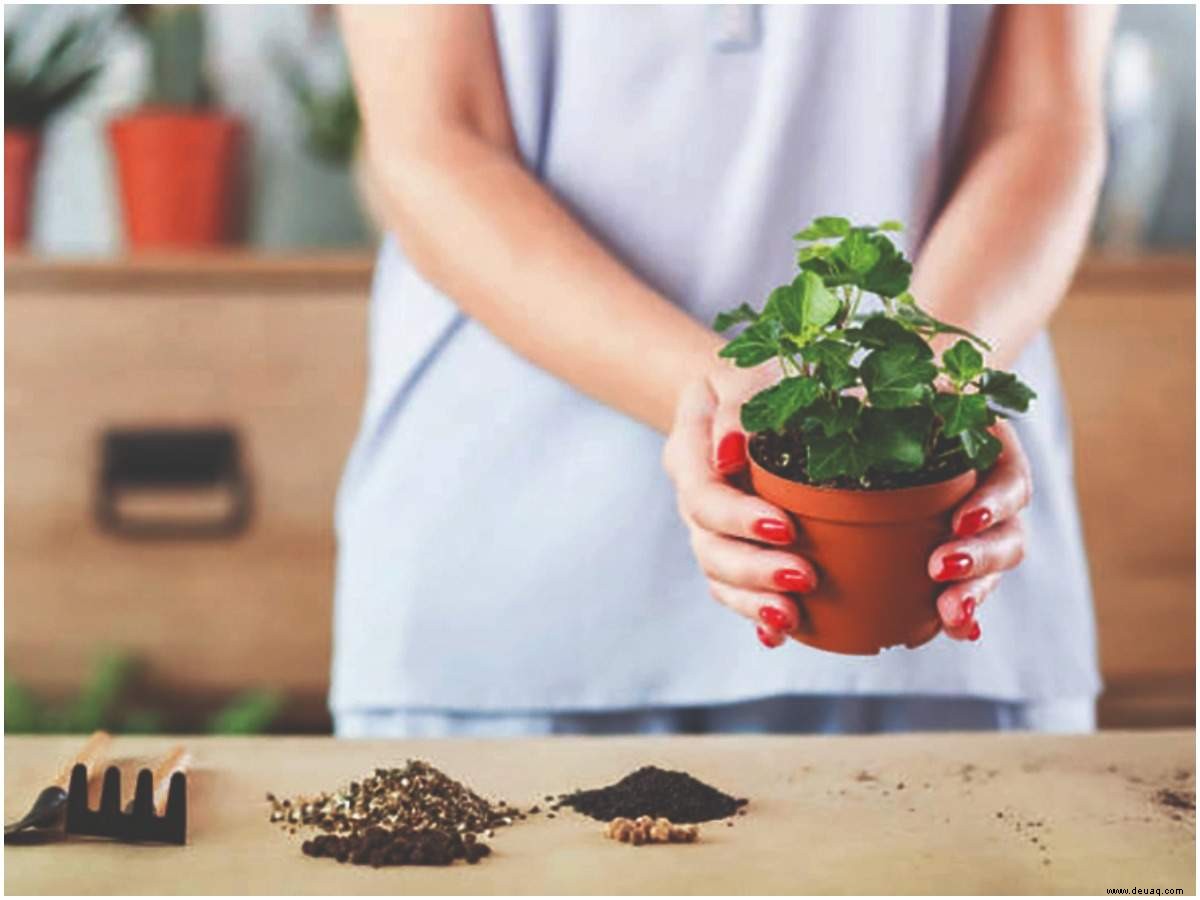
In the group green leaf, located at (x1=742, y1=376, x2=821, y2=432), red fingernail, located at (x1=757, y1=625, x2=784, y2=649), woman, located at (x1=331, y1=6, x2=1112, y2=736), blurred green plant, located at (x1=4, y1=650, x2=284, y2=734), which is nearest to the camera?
green leaf, located at (x1=742, y1=376, x2=821, y2=432)

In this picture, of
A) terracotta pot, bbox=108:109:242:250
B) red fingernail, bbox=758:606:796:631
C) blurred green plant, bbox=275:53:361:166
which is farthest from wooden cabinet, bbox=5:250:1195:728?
red fingernail, bbox=758:606:796:631

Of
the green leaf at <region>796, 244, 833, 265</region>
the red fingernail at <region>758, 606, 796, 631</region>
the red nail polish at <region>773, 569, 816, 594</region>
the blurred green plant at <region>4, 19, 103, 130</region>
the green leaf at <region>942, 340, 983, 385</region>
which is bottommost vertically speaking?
the red fingernail at <region>758, 606, 796, 631</region>

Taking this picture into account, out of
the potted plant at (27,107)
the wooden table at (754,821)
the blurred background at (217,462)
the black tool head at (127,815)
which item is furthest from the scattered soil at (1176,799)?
the potted plant at (27,107)

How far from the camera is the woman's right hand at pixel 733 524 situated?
1.01 m

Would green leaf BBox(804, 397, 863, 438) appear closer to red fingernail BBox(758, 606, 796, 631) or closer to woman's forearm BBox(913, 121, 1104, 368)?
red fingernail BBox(758, 606, 796, 631)

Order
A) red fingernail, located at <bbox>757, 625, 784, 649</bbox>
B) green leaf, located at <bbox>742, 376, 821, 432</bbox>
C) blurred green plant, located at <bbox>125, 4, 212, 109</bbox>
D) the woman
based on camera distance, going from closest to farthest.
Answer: green leaf, located at <bbox>742, 376, 821, 432</bbox> < red fingernail, located at <bbox>757, 625, 784, 649</bbox> < the woman < blurred green plant, located at <bbox>125, 4, 212, 109</bbox>

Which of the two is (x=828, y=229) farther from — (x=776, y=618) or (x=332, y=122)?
(x=332, y=122)

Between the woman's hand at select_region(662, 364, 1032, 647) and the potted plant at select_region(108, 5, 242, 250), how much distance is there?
69.3 inches

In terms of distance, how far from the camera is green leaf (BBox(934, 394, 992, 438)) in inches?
37.6

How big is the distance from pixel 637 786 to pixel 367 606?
0.38m

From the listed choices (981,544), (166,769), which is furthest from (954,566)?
(166,769)

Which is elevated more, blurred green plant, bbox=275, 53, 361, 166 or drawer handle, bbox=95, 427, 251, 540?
blurred green plant, bbox=275, 53, 361, 166

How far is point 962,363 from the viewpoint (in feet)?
3.23

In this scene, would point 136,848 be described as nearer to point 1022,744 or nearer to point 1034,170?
point 1022,744
